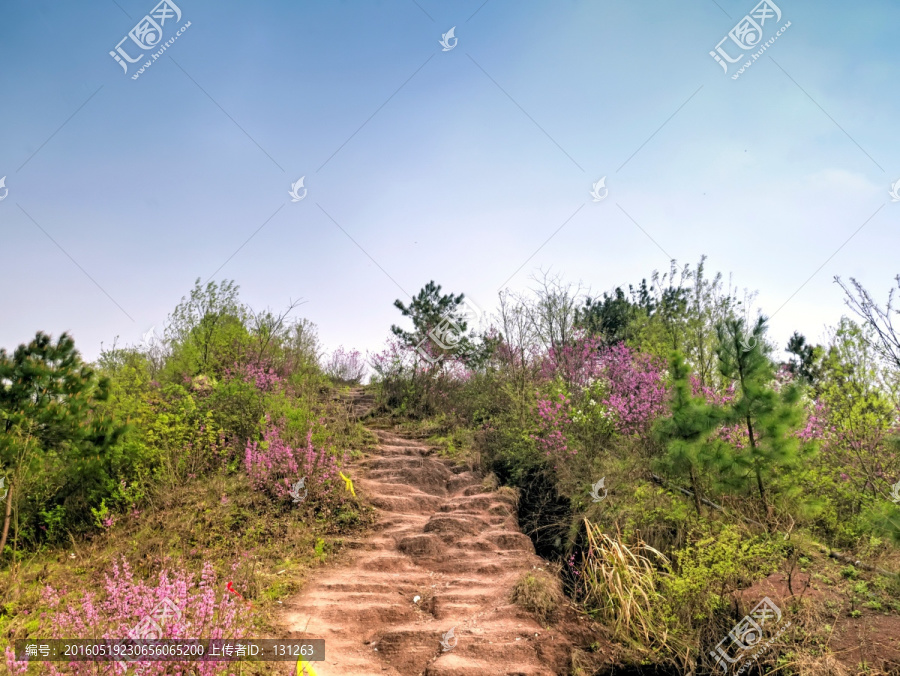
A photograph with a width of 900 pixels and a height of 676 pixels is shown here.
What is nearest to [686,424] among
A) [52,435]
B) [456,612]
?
[456,612]

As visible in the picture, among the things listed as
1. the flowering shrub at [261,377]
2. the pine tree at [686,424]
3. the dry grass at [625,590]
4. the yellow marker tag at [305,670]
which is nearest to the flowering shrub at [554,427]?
the dry grass at [625,590]

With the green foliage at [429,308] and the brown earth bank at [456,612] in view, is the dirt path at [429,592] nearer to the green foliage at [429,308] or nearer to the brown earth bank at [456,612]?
the brown earth bank at [456,612]

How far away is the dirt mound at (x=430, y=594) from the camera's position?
4.77 m

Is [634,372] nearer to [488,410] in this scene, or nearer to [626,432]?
[626,432]

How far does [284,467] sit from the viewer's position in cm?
872

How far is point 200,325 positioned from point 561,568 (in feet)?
34.8

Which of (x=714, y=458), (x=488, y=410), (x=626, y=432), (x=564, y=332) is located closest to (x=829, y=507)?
(x=714, y=458)

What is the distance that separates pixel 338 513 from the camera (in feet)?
27.8

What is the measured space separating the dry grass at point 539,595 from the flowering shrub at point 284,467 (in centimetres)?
399

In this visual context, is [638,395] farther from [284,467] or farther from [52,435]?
[52,435]

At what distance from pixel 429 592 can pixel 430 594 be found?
0.06 metres

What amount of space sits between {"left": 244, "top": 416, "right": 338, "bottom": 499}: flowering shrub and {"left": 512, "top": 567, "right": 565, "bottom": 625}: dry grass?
13.1 ft

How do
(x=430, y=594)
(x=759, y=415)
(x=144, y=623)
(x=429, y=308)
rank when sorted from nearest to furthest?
Answer: (x=144, y=623) < (x=759, y=415) < (x=430, y=594) < (x=429, y=308)

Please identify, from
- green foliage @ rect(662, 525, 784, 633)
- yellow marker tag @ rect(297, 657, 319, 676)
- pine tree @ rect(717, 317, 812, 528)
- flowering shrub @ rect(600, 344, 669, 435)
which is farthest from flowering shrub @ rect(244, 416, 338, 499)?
pine tree @ rect(717, 317, 812, 528)
